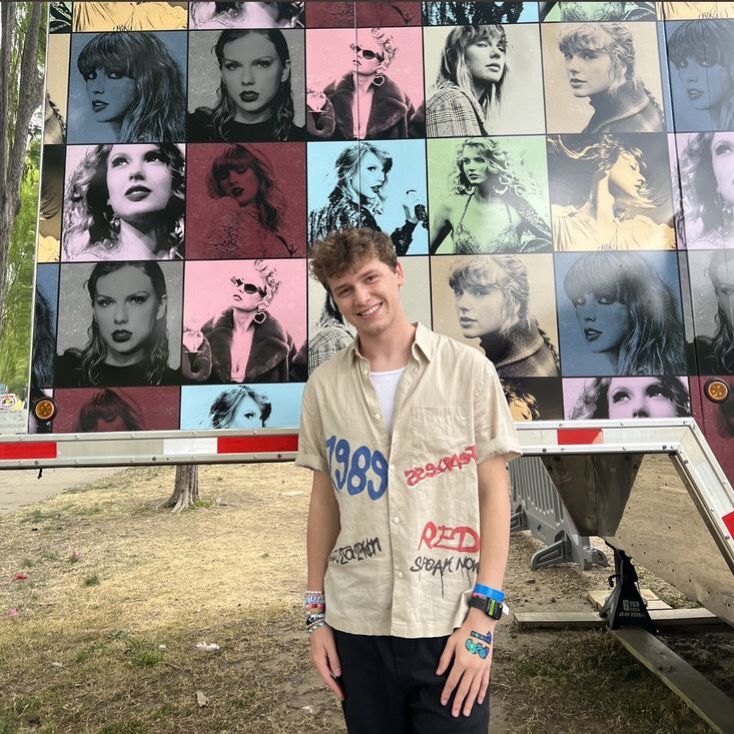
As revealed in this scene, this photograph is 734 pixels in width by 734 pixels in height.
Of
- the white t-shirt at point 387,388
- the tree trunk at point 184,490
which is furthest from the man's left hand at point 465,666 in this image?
the tree trunk at point 184,490

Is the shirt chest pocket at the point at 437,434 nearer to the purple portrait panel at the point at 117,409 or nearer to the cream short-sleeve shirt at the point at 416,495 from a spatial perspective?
the cream short-sleeve shirt at the point at 416,495

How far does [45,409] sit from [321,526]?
1.22 meters

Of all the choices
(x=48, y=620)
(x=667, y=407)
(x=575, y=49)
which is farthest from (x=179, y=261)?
(x=48, y=620)

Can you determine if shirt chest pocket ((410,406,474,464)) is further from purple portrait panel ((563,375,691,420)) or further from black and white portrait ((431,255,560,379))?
purple portrait panel ((563,375,691,420))

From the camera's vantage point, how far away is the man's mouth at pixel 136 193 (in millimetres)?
2197

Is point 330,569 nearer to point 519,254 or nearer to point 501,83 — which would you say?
point 519,254

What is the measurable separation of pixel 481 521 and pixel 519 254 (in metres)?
1.13

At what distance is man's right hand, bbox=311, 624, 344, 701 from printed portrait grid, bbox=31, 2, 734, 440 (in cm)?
82

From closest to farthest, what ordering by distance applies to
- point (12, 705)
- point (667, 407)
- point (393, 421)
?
point (393, 421)
point (667, 407)
point (12, 705)

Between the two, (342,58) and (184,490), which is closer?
(342,58)

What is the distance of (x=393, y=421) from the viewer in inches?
57.8

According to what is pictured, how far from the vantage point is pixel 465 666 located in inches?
53.2

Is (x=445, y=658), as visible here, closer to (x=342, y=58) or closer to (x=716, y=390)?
(x=716, y=390)

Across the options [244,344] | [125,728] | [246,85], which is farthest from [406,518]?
[125,728]
